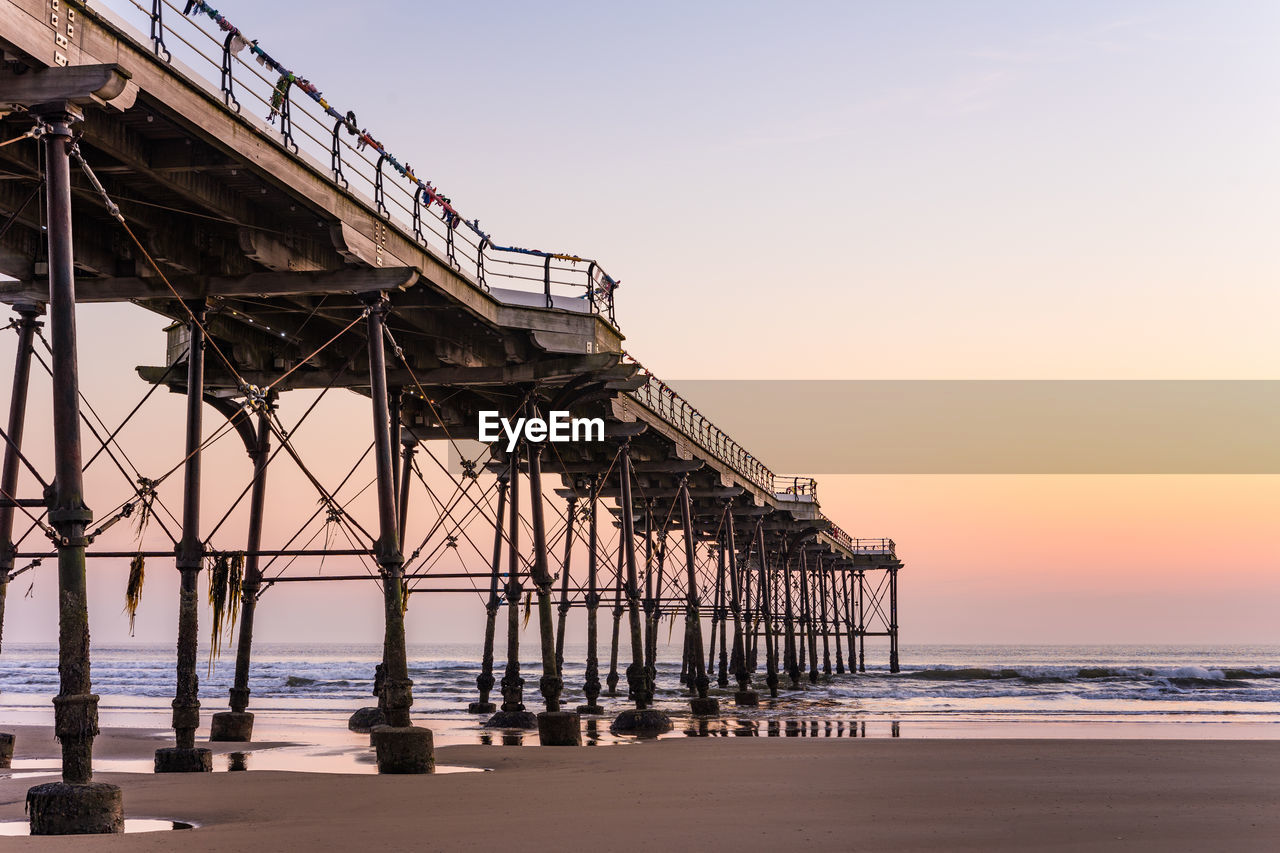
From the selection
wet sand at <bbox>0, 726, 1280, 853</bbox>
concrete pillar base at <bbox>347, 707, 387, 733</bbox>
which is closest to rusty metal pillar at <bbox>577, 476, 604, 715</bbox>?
concrete pillar base at <bbox>347, 707, 387, 733</bbox>

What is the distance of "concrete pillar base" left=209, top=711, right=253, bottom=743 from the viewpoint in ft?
69.5

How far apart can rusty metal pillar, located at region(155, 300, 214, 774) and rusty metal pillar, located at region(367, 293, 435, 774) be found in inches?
83.5

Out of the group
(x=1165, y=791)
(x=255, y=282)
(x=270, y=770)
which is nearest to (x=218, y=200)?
(x=255, y=282)

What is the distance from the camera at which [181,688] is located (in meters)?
15.7

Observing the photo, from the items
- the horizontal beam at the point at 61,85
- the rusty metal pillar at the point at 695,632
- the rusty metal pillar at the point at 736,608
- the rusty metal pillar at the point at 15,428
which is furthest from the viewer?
the rusty metal pillar at the point at 736,608

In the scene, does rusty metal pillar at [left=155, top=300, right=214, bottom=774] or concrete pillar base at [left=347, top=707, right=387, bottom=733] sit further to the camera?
concrete pillar base at [left=347, top=707, right=387, bottom=733]

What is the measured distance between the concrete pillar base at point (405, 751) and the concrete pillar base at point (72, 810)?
5.64m

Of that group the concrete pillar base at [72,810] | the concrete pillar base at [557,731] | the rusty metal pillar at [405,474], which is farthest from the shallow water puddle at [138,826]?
the rusty metal pillar at [405,474]

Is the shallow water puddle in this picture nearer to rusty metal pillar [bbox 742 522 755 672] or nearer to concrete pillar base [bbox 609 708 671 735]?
concrete pillar base [bbox 609 708 671 735]

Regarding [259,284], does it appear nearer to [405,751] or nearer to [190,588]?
[190,588]

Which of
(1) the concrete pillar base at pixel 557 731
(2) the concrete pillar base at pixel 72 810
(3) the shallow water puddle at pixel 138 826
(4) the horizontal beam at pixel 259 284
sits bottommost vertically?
(1) the concrete pillar base at pixel 557 731

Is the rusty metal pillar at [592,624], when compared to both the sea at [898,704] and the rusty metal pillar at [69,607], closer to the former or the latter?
the sea at [898,704]

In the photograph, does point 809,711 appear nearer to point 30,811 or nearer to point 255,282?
point 255,282

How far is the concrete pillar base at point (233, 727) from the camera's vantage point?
21.2 meters
